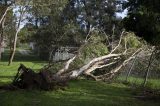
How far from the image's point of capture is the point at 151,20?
43.2ft

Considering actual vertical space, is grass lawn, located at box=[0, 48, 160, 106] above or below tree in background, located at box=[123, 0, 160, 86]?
below

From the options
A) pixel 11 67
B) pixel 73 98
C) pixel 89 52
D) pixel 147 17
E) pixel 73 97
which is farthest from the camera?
pixel 11 67

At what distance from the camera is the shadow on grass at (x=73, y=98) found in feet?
45.5

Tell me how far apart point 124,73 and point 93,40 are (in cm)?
312

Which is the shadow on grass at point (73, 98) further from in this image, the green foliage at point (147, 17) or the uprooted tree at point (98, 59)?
the green foliage at point (147, 17)

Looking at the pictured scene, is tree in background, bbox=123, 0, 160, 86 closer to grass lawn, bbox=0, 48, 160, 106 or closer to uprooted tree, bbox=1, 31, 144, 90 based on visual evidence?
grass lawn, bbox=0, 48, 160, 106

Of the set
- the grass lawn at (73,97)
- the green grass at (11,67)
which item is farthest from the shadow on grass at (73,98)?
the green grass at (11,67)

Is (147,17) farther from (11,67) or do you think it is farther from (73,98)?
(11,67)

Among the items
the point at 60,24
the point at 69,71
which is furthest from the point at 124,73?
the point at 60,24

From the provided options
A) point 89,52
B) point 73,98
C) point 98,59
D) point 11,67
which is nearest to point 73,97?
A: point 73,98

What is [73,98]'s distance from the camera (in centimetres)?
1529

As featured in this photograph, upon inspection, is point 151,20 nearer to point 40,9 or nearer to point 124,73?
point 124,73

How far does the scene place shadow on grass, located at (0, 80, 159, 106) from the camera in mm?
13875

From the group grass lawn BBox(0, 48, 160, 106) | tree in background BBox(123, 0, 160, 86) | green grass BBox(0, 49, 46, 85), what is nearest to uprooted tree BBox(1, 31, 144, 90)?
grass lawn BBox(0, 48, 160, 106)
